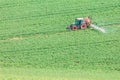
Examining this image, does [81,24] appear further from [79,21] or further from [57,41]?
[57,41]

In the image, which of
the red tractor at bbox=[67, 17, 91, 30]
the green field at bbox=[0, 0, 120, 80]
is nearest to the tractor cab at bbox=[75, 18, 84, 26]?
the red tractor at bbox=[67, 17, 91, 30]

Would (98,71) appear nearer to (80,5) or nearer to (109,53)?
(109,53)

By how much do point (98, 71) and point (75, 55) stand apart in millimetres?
2795

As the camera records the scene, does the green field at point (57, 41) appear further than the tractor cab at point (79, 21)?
No

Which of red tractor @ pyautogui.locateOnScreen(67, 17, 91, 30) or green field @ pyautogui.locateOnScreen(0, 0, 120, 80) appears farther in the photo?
red tractor @ pyautogui.locateOnScreen(67, 17, 91, 30)

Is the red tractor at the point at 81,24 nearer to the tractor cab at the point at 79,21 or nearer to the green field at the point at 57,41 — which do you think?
the tractor cab at the point at 79,21

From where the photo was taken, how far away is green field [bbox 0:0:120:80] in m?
22.8

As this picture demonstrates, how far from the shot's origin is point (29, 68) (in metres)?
23.8

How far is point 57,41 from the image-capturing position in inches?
1069

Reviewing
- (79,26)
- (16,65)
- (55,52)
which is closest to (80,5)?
(79,26)

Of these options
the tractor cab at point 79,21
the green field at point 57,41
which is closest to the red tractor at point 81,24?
the tractor cab at point 79,21

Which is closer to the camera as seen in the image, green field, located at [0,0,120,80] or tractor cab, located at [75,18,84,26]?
green field, located at [0,0,120,80]

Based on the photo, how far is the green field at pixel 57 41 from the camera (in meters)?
22.8

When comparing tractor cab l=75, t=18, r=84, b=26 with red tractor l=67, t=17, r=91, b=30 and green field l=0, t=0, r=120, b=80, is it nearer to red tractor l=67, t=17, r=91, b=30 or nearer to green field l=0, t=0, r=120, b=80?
red tractor l=67, t=17, r=91, b=30
